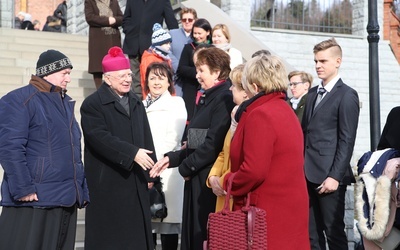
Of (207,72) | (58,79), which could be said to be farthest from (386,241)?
(58,79)

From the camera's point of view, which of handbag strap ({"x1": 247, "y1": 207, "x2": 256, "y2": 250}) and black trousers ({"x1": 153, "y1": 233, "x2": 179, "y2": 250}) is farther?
black trousers ({"x1": 153, "y1": 233, "x2": 179, "y2": 250})

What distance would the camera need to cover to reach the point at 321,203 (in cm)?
746

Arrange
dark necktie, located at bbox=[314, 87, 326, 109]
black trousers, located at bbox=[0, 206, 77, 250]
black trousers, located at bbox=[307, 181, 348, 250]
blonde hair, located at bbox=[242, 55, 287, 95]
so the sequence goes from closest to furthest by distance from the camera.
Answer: blonde hair, located at bbox=[242, 55, 287, 95]
black trousers, located at bbox=[0, 206, 77, 250]
black trousers, located at bbox=[307, 181, 348, 250]
dark necktie, located at bbox=[314, 87, 326, 109]

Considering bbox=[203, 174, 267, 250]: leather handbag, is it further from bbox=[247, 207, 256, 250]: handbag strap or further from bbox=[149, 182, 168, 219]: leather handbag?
bbox=[149, 182, 168, 219]: leather handbag

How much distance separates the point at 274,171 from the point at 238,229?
481 millimetres

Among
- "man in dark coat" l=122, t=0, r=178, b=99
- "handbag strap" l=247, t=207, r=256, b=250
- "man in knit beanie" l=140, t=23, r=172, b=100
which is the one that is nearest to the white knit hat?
"man in knit beanie" l=140, t=23, r=172, b=100

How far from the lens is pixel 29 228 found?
6.57 m

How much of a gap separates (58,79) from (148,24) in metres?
5.58

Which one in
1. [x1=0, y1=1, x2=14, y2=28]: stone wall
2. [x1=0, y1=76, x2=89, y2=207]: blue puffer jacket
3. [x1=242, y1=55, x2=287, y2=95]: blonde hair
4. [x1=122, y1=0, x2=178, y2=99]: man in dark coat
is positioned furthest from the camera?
[x1=0, y1=1, x2=14, y2=28]: stone wall

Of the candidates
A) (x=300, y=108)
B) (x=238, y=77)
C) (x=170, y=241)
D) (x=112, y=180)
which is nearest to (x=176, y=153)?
(x=112, y=180)

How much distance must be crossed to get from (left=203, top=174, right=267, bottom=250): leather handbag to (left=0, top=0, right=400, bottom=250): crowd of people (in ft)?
0.42

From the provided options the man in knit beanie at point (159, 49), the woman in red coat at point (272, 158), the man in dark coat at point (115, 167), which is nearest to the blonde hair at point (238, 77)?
the woman in red coat at point (272, 158)

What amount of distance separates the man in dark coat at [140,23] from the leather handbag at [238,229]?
643 centimetres

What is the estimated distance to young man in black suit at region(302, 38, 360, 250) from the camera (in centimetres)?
735
